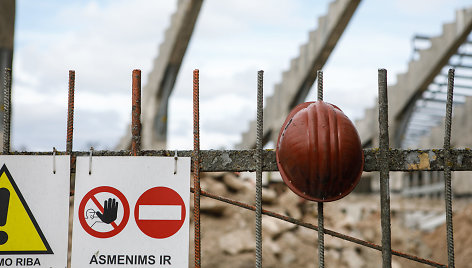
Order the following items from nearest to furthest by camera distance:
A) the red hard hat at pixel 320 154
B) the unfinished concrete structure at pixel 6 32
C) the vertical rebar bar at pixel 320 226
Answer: the red hard hat at pixel 320 154 < the vertical rebar bar at pixel 320 226 < the unfinished concrete structure at pixel 6 32

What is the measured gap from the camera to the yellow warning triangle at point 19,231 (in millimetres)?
2861

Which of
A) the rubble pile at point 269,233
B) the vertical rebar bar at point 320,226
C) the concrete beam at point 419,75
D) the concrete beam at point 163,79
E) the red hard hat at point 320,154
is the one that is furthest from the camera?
the concrete beam at point 419,75

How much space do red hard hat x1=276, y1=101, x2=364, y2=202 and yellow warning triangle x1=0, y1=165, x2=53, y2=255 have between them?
4.24 ft

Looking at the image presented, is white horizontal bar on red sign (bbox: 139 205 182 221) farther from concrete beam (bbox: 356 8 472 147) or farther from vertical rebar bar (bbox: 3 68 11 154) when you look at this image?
concrete beam (bbox: 356 8 472 147)

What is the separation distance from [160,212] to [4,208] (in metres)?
0.81

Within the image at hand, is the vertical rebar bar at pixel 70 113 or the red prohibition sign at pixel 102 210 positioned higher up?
the vertical rebar bar at pixel 70 113

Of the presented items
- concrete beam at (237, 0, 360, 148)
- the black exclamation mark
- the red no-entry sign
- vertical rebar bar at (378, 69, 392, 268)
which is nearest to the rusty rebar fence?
vertical rebar bar at (378, 69, 392, 268)

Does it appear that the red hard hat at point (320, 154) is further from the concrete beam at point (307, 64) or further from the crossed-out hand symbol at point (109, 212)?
the concrete beam at point (307, 64)

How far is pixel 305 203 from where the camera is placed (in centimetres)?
909

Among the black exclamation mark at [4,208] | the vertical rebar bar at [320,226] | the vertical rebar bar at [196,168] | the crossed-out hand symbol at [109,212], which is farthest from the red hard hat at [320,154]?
the black exclamation mark at [4,208]

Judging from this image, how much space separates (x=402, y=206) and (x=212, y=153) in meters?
11.9

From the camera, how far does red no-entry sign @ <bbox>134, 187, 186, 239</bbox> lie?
9.38 feet

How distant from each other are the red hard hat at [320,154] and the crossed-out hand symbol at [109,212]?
87cm

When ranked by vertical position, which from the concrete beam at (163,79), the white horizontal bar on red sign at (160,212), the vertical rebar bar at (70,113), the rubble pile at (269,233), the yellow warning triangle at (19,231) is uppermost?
the concrete beam at (163,79)
